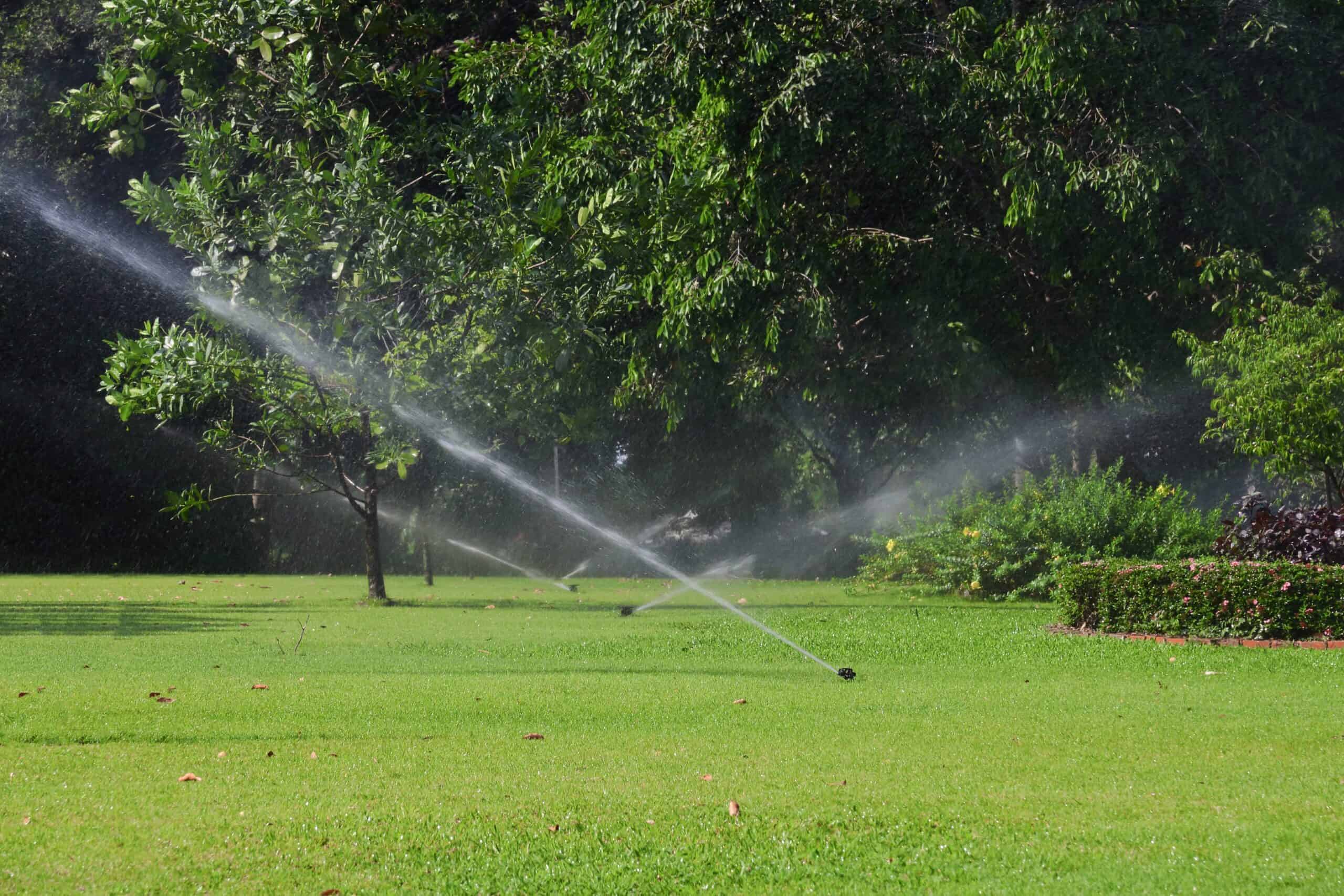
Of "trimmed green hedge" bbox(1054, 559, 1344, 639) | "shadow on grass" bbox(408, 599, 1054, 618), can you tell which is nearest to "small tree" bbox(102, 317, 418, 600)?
"shadow on grass" bbox(408, 599, 1054, 618)

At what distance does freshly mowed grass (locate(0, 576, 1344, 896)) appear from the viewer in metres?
4.63

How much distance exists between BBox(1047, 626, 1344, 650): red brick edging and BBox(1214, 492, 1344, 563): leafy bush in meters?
2.41

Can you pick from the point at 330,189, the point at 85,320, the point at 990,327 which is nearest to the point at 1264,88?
the point at 990,327

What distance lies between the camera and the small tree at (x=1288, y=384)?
49.9ft

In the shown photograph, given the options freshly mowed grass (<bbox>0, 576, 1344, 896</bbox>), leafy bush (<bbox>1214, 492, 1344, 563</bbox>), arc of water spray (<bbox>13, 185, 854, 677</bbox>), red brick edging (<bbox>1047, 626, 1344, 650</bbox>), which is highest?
arc of water spray (<bbox>13, 185, 854, 677</bbox>)

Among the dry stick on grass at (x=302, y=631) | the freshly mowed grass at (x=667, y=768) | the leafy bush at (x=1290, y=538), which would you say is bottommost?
the freshly mowed grass at (x=667, y=768)

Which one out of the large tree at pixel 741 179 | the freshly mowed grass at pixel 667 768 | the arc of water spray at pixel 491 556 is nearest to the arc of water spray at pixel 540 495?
the large tree at pixel 741 179

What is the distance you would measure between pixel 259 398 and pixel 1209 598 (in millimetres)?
11814

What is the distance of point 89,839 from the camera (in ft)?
16.1

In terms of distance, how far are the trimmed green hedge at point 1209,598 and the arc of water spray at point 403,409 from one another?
10.0 ft

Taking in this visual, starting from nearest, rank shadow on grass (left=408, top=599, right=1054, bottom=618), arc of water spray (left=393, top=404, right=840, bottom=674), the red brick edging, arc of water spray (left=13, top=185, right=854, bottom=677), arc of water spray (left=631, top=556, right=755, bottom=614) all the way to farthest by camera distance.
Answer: the red brick edging → arc of water spray (left=393, top=404, right=840, bottom=674) → arc of water spray (left=13, top=185, right=854, bottom=677) → shadow on grass (left=408, top=599, right=1054, bottom=618) → arc of water spray (left=631, top=556, right=755, bottom=614)

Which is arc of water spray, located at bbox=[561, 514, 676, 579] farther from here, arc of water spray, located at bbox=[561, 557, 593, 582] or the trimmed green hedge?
the trimmed green hedge

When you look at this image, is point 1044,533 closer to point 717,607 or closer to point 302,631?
point 717,607

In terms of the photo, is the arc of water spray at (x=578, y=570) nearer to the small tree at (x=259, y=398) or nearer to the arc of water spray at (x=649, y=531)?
the arc of water spray at (x=649, y=531)
